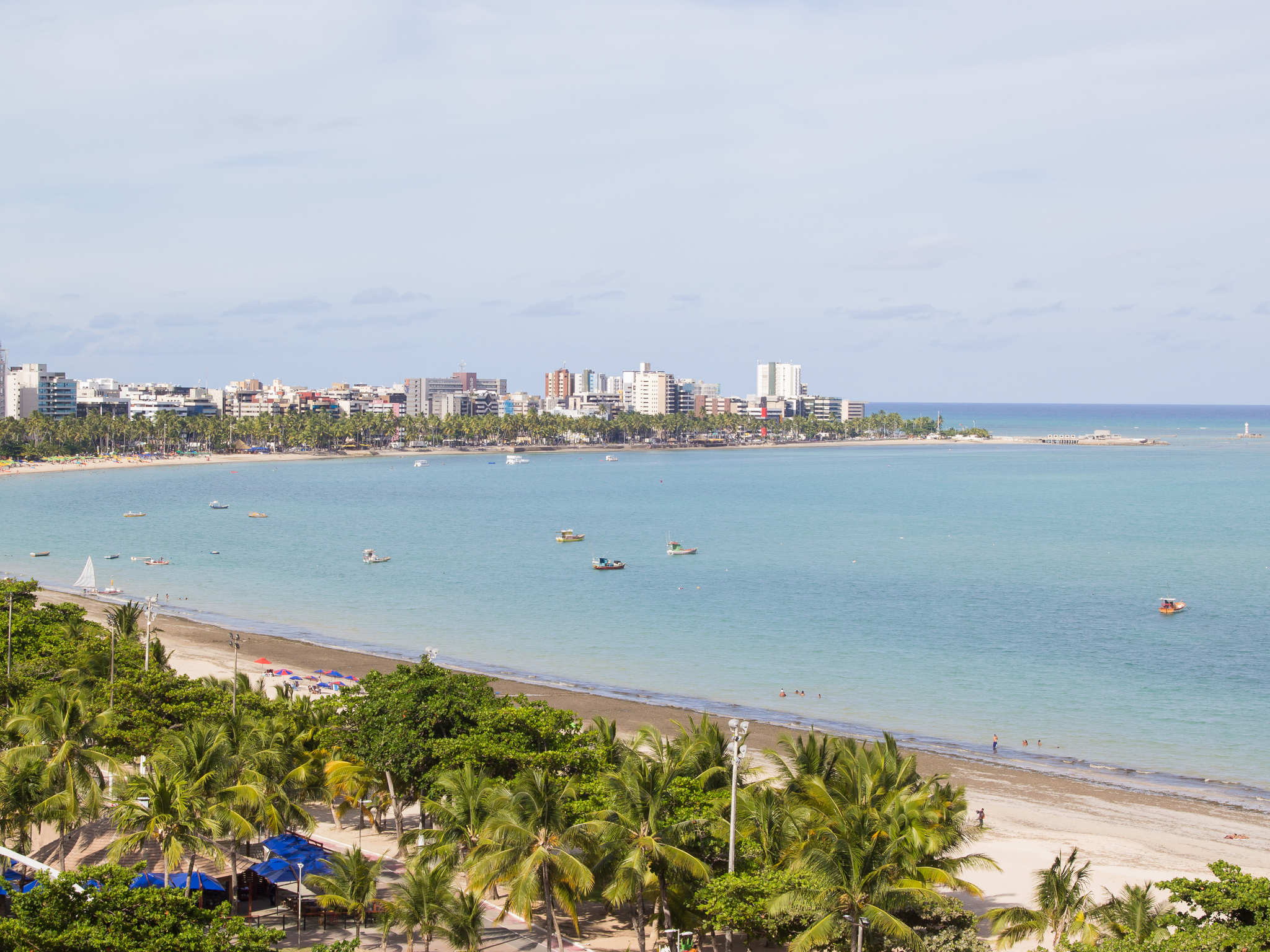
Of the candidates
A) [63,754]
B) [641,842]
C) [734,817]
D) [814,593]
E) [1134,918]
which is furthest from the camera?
[814,593]

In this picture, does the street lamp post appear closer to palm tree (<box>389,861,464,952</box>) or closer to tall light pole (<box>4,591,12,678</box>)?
palm tree (<box>389,861,464,952</box>)

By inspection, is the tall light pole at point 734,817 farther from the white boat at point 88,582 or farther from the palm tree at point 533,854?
the white boat at point 88,582

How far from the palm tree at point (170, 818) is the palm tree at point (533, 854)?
5.57 m

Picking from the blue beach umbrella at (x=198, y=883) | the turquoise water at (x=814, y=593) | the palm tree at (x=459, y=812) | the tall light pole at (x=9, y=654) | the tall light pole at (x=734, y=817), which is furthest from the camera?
Answer: the turquoise water at (x=814, y=593)

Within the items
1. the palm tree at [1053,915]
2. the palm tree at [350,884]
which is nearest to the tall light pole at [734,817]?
the palm tree at [1053,915]

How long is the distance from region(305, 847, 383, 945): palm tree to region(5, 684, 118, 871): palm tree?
6361 mm

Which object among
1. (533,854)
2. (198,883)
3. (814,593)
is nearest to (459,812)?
(533,854)

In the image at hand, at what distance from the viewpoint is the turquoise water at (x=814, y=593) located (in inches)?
1905

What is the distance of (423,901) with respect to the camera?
21328 mm

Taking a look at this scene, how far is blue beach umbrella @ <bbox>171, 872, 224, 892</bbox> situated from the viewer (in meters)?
23.3

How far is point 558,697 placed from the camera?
49406 millimetres

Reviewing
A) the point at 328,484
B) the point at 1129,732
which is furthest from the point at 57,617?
the point at 328,484

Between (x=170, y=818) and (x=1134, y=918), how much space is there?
60.8ft

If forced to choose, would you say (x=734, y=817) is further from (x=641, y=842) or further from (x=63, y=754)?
(x=63, y=754)
